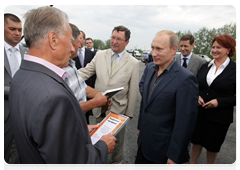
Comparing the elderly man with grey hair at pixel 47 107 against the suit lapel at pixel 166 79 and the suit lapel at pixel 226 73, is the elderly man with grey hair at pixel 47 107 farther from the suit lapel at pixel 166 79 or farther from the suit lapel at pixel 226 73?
the suit lapel at pixel 226 73

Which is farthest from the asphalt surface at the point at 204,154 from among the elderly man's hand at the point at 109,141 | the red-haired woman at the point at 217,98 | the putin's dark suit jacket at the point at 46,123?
the putin's dark suit jacket at the point at 46,123

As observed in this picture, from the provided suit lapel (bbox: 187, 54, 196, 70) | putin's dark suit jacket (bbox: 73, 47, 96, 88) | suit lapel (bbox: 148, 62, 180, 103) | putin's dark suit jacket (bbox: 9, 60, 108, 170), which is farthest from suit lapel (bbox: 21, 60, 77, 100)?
suit lapel (bbox: 187, 54, 196, 70)

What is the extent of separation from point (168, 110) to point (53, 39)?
4.48ft

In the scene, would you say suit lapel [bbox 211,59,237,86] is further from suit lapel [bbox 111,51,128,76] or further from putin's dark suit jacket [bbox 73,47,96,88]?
putin's dark suit jacket [bbox 73,47,96,88]

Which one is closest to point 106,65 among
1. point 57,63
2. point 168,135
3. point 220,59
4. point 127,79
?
point 127,79

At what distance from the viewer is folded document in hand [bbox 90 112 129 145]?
59.4 inches

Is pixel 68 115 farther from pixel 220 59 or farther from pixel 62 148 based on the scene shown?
pixel 220 59

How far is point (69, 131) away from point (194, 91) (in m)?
1.34

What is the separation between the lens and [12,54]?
Answer: 8.91 feet

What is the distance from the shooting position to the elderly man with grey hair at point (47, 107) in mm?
834

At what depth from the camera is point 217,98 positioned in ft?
8.09

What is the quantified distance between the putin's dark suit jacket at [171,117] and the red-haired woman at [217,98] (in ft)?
3.54

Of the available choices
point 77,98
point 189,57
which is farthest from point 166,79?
point 189,57

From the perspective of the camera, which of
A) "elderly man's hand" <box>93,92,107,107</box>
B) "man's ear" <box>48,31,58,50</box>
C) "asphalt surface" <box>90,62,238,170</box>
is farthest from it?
"asphalt surface" <box>90,62,238,170</box>
